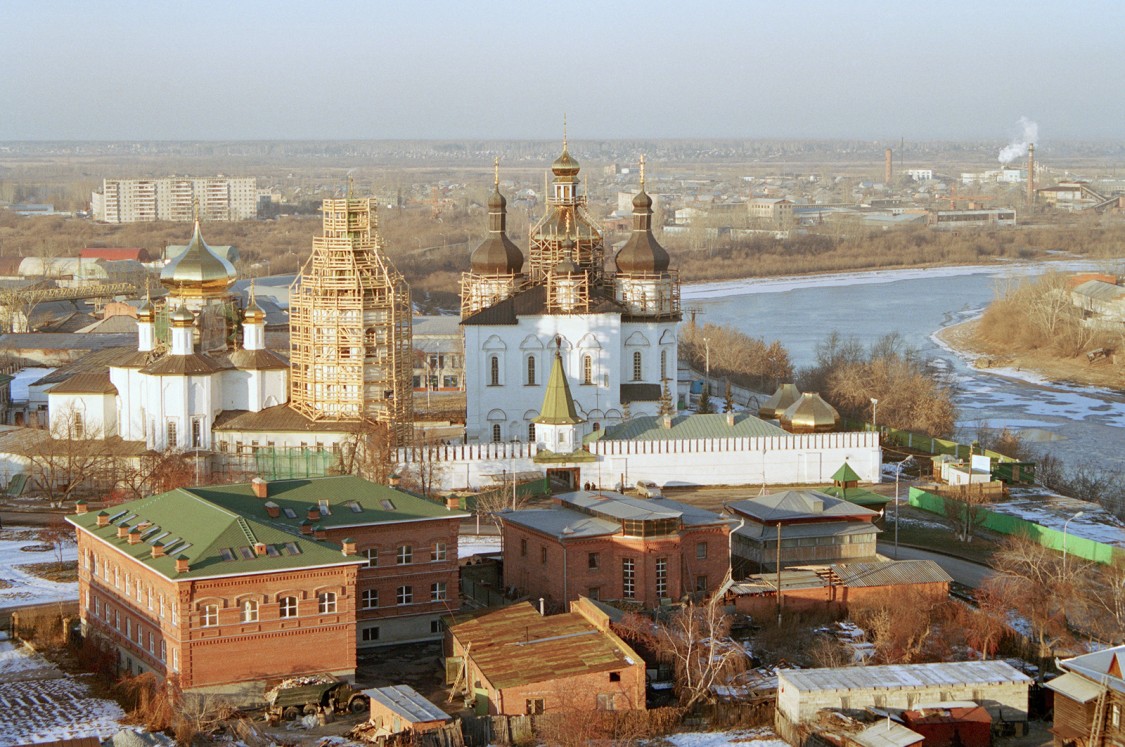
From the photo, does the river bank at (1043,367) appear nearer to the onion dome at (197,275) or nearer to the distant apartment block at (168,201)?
the onion dome at (197,275)

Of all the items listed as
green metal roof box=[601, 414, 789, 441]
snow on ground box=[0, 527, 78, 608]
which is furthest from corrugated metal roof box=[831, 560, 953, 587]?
snow on ground box=[0, 527, 78, 608]

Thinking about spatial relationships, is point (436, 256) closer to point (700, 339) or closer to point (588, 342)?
point (700, 339)

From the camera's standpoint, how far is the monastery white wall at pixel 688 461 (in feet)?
93.4

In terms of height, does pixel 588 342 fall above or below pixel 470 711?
above

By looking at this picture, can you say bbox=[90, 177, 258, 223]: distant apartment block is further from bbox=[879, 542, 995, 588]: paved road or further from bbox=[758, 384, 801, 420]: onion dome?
bbox=[879, 542, 995, 588]: paved road

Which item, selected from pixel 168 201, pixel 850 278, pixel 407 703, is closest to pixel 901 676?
pixel 407 703

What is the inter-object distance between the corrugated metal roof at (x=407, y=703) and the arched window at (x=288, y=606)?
107cm

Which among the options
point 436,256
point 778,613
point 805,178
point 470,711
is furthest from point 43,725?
point 805,178

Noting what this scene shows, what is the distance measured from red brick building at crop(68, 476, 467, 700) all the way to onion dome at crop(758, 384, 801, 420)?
40.8 feet

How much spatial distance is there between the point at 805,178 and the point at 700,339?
155m

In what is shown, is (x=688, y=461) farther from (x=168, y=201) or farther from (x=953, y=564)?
(x=168, y=201)

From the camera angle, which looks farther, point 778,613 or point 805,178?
point 805,178

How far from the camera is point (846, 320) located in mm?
57781

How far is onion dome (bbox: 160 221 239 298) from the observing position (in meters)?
31.1
